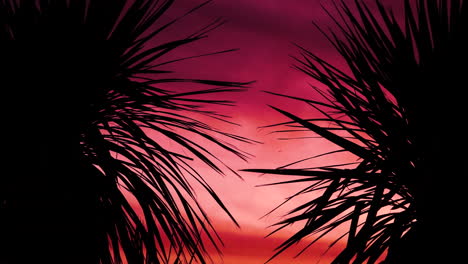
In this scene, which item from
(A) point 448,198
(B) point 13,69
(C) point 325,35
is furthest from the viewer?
(C) point 325,35

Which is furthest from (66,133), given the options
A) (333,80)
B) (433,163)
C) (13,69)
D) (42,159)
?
(433,163)

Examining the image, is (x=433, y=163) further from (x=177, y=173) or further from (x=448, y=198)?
(x=177, y=173)

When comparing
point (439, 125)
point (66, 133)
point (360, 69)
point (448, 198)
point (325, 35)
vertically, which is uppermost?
A: point (325, 35)

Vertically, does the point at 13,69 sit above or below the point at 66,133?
above

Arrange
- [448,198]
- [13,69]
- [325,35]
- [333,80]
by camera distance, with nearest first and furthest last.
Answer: [448,198]
[13,69]
[333,80]
[325,35]

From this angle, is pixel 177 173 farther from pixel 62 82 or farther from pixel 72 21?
pixel 72 21

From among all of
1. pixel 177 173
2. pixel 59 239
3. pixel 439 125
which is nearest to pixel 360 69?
pixel 439 125

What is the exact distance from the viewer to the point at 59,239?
1.92 m

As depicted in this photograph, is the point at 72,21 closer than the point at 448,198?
No

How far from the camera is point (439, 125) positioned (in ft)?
6.52

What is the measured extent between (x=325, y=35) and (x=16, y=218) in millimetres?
1437

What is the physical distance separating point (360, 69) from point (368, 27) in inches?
9.9

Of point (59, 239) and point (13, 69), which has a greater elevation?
point (13, 69)

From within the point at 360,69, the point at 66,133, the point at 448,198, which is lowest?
the point at 448,198
